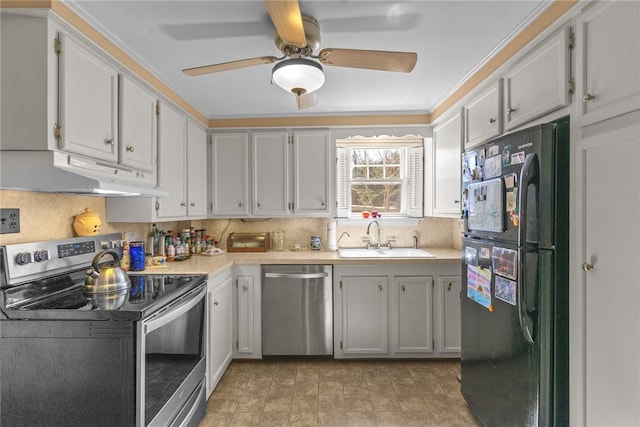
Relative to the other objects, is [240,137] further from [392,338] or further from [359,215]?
[392,338]

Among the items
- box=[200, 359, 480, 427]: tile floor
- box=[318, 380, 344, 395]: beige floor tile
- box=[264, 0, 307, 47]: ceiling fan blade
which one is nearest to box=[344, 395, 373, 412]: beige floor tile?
box=[200, 359, 480, 427]: tile floor

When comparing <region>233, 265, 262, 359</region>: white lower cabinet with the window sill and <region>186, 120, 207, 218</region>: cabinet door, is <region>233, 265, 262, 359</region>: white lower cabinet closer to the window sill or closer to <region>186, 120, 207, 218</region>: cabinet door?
<region>186, 120, 207, 218</region>: cabinet door

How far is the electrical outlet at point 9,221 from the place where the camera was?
1486mm

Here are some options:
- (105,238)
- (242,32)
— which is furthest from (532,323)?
(105,238)

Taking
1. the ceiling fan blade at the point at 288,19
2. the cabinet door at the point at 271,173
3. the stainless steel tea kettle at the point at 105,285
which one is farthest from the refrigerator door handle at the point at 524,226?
the cabinet door at the point at 271,173

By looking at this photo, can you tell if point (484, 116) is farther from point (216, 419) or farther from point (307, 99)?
point (216, 419)

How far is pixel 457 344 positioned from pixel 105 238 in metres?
2.82

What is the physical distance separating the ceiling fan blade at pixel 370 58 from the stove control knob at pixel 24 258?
1712mm

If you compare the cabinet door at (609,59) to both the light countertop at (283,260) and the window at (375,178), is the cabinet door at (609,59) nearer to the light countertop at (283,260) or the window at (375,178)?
the light countertop at (283,260)

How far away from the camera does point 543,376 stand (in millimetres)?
1383

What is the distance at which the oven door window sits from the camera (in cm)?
141

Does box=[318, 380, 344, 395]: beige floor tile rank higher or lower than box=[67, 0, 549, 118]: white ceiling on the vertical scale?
lower

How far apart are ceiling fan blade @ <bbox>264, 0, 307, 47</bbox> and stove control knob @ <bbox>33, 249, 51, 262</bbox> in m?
1.59

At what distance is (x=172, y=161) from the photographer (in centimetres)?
246
